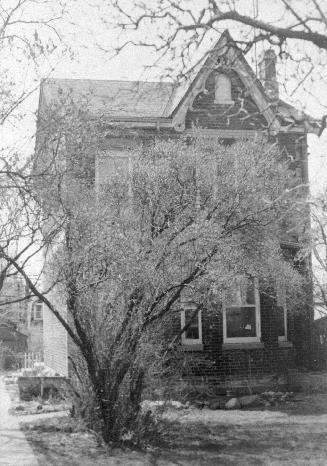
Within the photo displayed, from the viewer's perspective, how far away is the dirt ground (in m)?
8.54

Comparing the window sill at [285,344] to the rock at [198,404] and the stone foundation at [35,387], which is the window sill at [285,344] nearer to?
the rock at [198,404]

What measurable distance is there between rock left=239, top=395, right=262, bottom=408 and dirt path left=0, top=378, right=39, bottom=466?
4663 millimetres

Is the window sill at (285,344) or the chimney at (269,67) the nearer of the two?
the chimney at (269,67)

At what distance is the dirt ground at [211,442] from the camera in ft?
28.0

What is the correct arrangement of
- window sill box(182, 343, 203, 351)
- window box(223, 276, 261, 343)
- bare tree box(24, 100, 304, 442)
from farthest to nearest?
1. window box(223, 276, 261, 343)
2. window sill box(182, 343, 203, 351)
3. bare tree box(24, 100, 304, 442)

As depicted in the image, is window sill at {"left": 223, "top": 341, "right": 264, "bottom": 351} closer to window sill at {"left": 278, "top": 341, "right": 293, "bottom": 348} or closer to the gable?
window sill at {"left": 278, "top": 341, "right": 293, "bottom": 348}

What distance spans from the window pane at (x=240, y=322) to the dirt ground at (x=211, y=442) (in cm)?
320

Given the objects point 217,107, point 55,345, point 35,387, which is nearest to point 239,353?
point 35,387

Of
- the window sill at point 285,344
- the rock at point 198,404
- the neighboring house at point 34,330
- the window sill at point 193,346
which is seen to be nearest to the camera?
the rock at point 198,404

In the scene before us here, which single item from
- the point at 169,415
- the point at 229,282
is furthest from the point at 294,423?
the point at 229,282

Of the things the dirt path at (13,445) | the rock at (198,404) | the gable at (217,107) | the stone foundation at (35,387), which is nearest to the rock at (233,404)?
the rock at (198,404)

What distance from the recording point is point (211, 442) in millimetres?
9852

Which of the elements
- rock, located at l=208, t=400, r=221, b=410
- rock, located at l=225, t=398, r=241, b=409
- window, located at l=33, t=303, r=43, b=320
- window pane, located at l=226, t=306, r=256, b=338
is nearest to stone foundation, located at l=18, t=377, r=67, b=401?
rock, located at l=208, t=400, r=221, b=410

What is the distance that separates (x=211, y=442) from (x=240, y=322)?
6.22 meters
